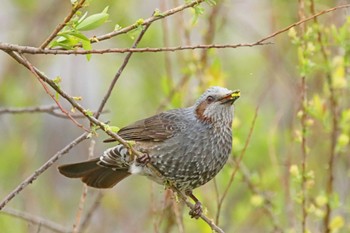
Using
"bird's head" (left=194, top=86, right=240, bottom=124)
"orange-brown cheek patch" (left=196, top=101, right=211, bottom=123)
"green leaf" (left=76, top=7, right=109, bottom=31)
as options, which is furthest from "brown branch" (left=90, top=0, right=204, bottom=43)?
"orange-brown cheek patch" (left=196, top=101, right=211, bottom=123)

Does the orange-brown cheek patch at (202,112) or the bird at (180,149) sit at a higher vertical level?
the orange-brown cheek patch at (202,112)

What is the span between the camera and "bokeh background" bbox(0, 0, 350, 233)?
5.66 metres

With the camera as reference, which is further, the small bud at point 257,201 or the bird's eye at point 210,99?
the small bud at point 257,201

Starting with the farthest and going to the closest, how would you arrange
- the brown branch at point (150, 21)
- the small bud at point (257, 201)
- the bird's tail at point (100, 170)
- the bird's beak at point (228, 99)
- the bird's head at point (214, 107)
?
the small bud at point (257, 201) < the bird's tail at point (100, 170) < the bird's head at point (214, 107) < the bird's beak at point (228, 99) < the brown branch at point (150, 21)

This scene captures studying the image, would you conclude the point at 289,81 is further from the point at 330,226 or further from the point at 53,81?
the point at 53,81

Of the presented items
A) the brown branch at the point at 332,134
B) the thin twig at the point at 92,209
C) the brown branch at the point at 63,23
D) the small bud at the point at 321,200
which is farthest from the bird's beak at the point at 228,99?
the brown branch at the point at 63,23

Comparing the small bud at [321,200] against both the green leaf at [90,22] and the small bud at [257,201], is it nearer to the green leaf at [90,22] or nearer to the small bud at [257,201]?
the small bud at [257,201]

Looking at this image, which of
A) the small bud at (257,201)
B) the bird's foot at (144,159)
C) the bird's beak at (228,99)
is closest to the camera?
the bird's foot at (144,159)

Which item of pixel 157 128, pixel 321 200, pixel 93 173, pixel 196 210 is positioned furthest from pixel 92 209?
pixel 321 200

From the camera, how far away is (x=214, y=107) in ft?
17.9

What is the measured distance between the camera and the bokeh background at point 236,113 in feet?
18.6

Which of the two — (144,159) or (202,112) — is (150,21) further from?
(202,112)

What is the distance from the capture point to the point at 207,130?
5.46 m

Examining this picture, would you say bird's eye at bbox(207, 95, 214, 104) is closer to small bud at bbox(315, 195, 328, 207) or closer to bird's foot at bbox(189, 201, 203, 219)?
bird's foot at bbox(189, 201, 203, 219)
